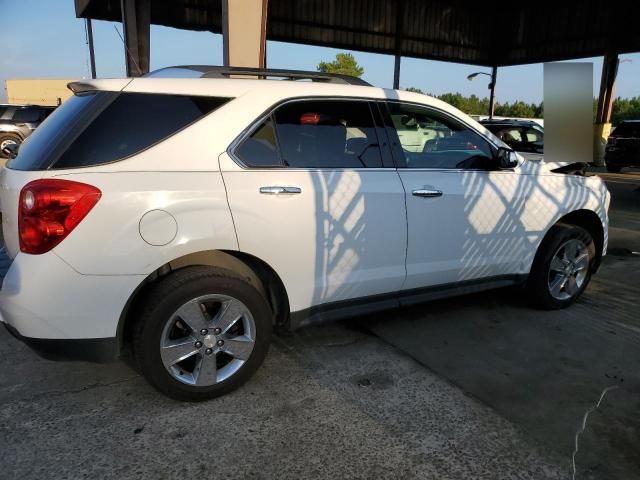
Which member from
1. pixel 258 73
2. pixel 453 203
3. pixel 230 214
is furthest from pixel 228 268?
pixel 453 203

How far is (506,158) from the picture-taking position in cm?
373

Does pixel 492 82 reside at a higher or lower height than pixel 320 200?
higher

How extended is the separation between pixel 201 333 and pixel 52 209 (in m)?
0.94

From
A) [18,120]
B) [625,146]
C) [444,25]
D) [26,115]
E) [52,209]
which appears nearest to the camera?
[52,209]

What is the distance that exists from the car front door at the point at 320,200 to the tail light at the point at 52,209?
0.69m

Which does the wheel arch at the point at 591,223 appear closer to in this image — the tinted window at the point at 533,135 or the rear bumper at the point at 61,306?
the rear bumper at the point at 61,306

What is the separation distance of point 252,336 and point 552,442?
161cm

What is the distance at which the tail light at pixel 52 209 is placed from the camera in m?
2.32

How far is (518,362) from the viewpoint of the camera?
10.9ft

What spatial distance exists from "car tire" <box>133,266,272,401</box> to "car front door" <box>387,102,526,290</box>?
1.14 meters

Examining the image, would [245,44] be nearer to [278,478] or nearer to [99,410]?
[99,410]

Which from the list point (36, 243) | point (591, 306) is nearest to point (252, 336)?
point (36, 243)

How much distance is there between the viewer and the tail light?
2324 millimetres

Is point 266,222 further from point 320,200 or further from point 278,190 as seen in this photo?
point 320,200
